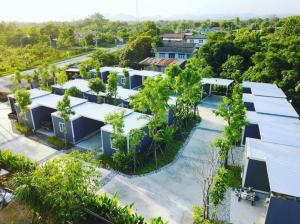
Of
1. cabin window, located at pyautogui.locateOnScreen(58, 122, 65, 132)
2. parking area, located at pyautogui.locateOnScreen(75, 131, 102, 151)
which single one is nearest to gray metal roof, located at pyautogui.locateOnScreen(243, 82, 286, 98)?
parking area, located at pyautogui.locateOnScreen(75, 131, 102, 151)

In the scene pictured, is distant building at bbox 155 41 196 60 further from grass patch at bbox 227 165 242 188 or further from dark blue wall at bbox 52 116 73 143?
grass patch at bbox 227 165 242 188

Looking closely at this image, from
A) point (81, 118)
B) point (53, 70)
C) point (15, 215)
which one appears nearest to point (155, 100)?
point (81, 118)

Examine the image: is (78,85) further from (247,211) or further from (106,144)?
(247,211)

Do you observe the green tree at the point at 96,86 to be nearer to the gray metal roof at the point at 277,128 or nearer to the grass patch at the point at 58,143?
the grass patch at the point at 58,143

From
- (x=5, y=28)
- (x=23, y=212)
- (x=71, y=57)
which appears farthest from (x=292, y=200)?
(x=5, y=28)

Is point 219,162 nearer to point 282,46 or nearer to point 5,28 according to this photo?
point 282,46

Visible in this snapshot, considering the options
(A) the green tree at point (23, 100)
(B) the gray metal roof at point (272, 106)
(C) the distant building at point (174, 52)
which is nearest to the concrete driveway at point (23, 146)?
(A) the green tree at point (23, 100)
